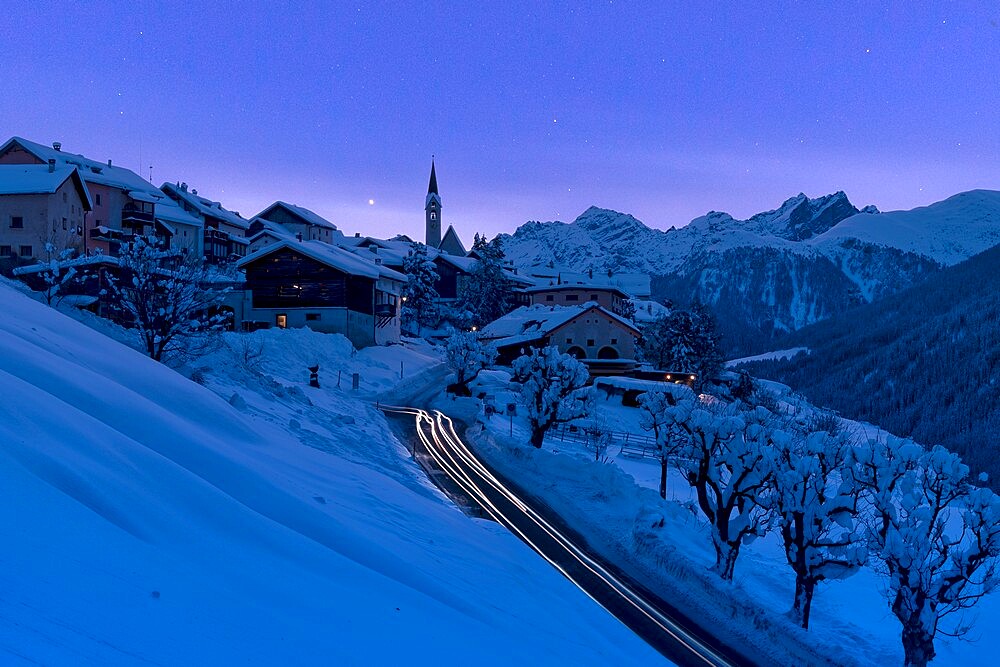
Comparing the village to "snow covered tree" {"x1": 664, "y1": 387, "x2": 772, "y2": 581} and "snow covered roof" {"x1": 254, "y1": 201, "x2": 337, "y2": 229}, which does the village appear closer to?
"snow covered roof" {"x1": 254, "y1": 201, "x2": 337, "y2": 229}

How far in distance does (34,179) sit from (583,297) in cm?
6653

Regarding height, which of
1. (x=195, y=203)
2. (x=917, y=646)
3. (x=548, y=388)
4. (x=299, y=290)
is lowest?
(x=917, y=646)

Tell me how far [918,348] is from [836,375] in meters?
14.7

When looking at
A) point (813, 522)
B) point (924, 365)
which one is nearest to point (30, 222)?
point (813, 522)

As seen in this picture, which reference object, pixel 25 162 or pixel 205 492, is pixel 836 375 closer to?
pixel 25 162

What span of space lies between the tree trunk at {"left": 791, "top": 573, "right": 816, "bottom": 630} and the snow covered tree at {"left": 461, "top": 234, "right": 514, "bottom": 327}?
75446 millimetres

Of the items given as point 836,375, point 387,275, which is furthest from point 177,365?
point 836,375

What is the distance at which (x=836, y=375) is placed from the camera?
130 meters

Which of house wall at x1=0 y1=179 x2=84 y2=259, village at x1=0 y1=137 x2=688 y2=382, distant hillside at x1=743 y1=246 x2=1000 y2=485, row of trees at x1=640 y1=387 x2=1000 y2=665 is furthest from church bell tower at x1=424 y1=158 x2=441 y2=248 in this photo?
row of trees at x1=640 y1=387 x2=1000 y2=665

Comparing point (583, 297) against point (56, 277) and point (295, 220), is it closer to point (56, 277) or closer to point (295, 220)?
point (295, 220)

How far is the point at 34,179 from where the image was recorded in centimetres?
5512

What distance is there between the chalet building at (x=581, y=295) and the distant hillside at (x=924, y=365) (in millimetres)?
40276

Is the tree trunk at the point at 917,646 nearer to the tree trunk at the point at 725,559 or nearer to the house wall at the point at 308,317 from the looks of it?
the tree trunk at the point at 725,559

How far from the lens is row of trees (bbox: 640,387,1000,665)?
18.1 m
